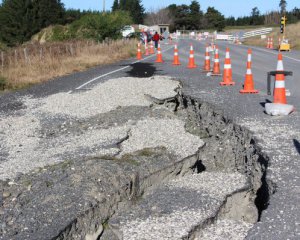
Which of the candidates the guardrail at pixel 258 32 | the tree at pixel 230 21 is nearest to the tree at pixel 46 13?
the guardrail at pixel 258 32

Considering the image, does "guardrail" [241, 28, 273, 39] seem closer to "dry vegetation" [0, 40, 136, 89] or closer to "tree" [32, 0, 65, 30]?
"tree" [32, 0, 65, 30]

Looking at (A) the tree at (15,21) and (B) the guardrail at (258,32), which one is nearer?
(A) the tree at (15,21)

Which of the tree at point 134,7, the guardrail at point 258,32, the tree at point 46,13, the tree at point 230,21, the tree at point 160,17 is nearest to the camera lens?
the guardrail at point 258,32

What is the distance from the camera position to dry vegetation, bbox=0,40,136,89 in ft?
46.6

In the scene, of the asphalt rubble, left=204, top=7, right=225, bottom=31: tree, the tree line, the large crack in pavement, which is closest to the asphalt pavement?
the asphalt rubble

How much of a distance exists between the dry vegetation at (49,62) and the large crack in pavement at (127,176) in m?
6.38

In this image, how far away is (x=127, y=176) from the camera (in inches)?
174

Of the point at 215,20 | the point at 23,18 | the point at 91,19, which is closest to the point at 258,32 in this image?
the point at 91,19

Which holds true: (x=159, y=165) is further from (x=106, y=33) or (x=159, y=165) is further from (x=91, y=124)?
(x=106, y=33)

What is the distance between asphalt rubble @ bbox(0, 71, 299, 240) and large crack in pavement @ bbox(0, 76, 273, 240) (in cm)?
1

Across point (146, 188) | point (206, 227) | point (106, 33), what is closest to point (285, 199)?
point (206, 227)

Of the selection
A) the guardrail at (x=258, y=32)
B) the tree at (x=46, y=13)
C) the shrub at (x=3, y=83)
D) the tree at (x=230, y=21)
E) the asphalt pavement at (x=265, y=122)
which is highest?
the tree at (x=46, y=13)

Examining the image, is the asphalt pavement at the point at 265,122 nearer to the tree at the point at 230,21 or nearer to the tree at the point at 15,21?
the tree at the point at 15,21

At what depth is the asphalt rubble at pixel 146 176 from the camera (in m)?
3.50
